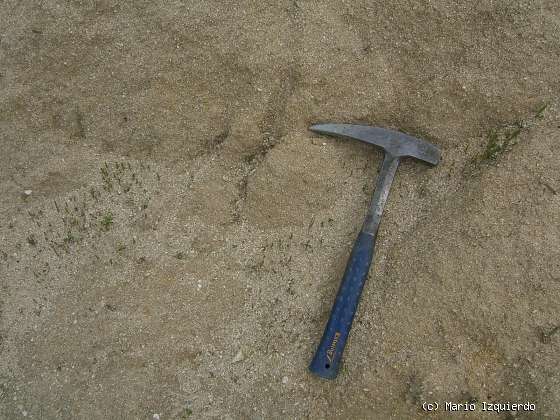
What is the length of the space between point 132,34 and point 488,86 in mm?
2624

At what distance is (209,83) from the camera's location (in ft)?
11.5

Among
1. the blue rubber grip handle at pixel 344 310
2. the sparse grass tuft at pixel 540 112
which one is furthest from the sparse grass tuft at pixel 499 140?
the blue rubber grip handle at pixel 344 310

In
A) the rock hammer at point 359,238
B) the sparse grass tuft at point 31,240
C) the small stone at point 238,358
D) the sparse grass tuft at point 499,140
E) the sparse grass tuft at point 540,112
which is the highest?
the sparse grass tuft at point 540,112

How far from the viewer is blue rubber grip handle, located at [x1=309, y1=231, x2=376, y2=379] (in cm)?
299

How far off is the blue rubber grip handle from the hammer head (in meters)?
0.64

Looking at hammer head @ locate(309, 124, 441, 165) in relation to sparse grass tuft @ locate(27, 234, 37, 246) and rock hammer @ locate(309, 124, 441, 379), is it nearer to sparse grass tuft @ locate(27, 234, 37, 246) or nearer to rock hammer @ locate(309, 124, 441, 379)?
rock hammer @ locate(309, 124, 441, 379)

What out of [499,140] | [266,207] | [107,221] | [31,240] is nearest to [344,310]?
[266,207]

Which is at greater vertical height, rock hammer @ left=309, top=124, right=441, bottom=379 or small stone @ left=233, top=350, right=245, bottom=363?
rock hammer @ left=309, top=124, right=441, bottom=379

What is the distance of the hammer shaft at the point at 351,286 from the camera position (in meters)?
3.00

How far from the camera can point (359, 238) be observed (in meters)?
3.19

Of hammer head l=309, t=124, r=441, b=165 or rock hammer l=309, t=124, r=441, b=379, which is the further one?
hammer head l=309, t=124, r=441, b=165

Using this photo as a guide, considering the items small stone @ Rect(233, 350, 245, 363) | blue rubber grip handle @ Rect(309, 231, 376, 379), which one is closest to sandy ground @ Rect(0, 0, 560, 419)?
small stone @ Rect(233, 350, 245, 363)

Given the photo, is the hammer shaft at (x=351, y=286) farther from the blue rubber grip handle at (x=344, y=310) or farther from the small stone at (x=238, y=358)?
the small stone at (x=238, y=358)

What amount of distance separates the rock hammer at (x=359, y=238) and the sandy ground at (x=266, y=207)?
0.13 metres
